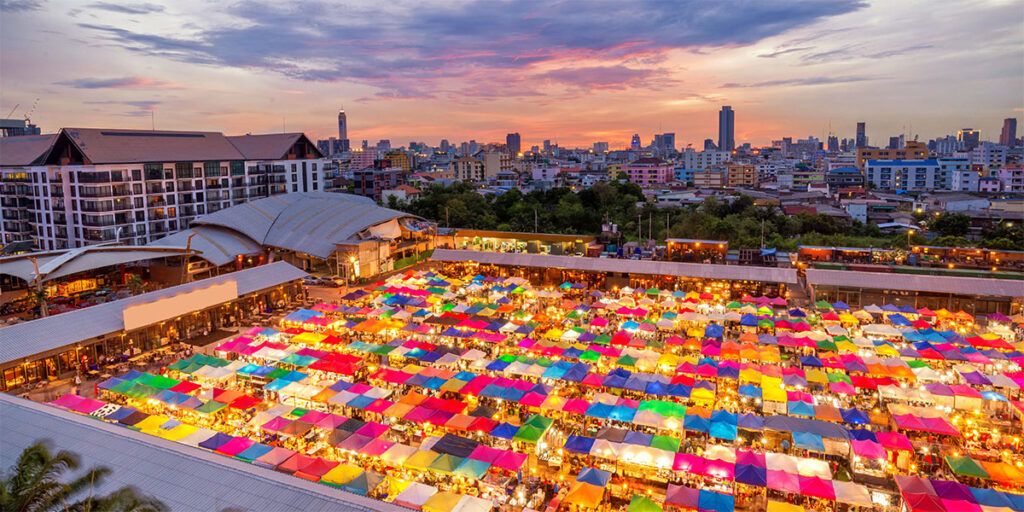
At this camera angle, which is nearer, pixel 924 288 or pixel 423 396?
pixel 423 396

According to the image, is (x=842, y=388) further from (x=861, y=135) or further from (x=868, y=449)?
(x=861, y=135)

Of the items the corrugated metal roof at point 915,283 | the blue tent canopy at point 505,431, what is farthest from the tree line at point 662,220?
the blue tent canopy at point 505,431

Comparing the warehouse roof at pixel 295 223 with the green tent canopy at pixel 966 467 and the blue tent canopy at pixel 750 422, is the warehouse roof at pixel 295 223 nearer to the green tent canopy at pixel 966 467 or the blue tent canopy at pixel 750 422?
the blue tent canopy at pixel 750 422

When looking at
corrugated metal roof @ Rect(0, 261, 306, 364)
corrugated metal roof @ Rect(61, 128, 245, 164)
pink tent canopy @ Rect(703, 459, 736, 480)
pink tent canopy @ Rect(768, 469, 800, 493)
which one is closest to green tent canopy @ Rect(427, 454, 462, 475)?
pink tent canopy @ Rect(703, 459, 736, 480)

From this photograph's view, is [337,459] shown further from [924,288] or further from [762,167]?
[762,167]

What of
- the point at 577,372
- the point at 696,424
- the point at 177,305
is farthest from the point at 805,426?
the point at 177,305

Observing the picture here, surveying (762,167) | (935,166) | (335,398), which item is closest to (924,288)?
(335,398)

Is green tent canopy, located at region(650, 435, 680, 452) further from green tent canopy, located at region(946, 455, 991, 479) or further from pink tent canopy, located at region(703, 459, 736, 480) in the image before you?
green tent canopy, located at region(946, 455, 991, 479)
